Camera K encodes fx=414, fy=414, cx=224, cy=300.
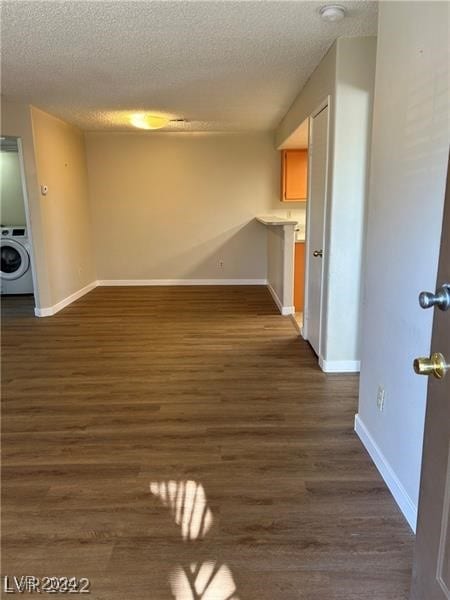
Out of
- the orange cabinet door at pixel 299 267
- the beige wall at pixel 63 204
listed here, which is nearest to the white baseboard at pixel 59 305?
the beige wall at pixel 63 204

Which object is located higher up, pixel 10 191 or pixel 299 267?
pixel 10 191

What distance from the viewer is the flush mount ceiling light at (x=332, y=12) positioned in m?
2.28

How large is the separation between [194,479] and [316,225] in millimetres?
2274

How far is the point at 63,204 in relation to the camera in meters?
5.41

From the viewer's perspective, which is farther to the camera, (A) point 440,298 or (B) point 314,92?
(B) point 314,92

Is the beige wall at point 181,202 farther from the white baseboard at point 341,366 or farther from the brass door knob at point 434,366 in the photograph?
the brass door knob at point 434,366

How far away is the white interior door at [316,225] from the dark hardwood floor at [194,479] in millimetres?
307

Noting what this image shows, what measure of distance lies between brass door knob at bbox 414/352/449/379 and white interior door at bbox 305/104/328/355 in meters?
2.22

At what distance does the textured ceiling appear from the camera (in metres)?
2.34

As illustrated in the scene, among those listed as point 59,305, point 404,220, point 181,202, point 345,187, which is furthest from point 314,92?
point 59,305

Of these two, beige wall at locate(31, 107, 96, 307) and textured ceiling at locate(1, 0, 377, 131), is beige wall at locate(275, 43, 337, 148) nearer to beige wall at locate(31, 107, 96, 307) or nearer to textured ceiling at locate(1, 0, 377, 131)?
textured ceiling at locate(1, 0, 377, 131)

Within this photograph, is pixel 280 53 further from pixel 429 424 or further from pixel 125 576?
pixel 125 576

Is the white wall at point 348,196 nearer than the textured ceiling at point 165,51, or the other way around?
the textured ceiling at point 165,51

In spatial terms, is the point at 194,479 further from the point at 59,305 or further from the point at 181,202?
the point at 181,202
